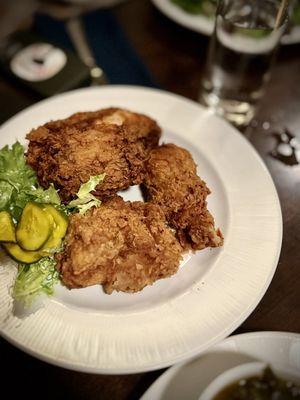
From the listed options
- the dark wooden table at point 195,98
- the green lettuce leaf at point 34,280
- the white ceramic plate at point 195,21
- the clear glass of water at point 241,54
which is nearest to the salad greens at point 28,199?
the green lettuce leaf at point 34,280

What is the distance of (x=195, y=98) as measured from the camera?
2.73m

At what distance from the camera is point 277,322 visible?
1797mm

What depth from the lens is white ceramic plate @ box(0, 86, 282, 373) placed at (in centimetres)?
155

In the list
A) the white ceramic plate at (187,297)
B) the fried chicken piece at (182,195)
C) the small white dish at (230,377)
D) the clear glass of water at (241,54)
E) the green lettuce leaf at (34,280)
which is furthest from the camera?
the clear glass of water at (241,54)

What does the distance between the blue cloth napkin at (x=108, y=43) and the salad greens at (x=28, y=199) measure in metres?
1.03

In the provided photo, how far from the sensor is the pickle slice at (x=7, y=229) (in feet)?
5.70

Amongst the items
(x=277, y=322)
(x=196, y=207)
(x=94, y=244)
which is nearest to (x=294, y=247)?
(x=277, y=322)

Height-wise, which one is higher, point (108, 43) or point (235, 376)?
point (108, 43)

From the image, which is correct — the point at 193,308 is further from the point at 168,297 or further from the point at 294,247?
the point at 294,247

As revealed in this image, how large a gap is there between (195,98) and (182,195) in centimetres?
104

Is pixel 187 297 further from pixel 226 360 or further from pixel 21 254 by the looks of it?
pixel 21 254

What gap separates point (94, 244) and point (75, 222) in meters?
0.16

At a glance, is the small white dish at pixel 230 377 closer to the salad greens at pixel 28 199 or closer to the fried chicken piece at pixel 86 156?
the salad greens at pixel 28 199

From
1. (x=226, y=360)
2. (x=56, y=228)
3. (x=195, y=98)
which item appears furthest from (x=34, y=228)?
(x=195, y=98)
